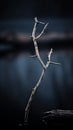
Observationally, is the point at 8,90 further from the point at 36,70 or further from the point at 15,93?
the point at 36,70

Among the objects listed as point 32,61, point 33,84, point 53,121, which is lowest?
point 53,121

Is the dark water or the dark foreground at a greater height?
the dark water

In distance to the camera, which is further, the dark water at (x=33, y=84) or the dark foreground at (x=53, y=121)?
the dark water at (x=33, y=84)

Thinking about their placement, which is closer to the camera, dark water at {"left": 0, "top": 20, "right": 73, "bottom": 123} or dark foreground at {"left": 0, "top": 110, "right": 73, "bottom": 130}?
dark foreground at {"left": 0, "top": 110, "right": 73, "bottom": 130}

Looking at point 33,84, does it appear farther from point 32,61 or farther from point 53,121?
point 53,121

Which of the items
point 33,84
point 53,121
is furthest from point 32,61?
point 53,121

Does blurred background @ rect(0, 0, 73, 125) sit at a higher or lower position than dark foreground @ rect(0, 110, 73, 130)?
higher

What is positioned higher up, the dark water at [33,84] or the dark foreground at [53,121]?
the dark water at [33,84]

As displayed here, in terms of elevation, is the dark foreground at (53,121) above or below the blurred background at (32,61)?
below

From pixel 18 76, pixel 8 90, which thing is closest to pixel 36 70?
pixel 18 76
